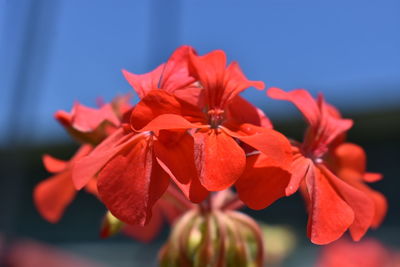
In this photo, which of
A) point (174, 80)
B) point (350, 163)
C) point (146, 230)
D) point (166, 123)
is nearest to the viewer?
point (166, 123)

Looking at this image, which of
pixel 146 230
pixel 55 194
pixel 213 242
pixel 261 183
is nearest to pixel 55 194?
pixel 55 194

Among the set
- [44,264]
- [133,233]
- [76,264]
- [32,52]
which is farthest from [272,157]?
[76,264]

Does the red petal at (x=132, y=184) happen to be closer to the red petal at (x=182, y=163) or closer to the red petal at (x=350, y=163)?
the red petal at (x=182, y=163)

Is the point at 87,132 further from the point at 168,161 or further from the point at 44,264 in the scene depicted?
the point at 44,264

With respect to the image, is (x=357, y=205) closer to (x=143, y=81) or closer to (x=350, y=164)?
(x=350, y=164)

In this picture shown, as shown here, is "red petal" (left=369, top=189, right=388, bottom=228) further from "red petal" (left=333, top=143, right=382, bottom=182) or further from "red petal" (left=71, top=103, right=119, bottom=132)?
"red petal" (left=71, top=103, right=119, bottom=132)

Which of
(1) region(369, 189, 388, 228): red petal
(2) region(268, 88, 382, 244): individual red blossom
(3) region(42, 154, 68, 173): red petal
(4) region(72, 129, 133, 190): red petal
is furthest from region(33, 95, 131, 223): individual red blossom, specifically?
(1) region(369, 189, 388, 228): red petal
